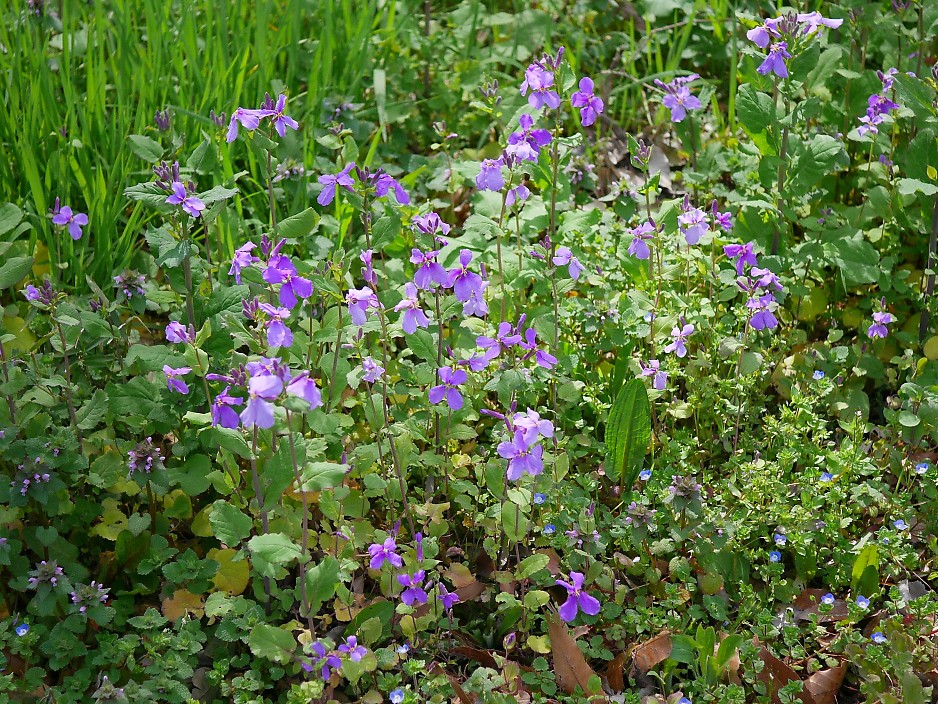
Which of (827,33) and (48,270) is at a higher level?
(827,33)

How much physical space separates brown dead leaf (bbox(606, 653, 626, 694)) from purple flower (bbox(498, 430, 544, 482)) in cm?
51

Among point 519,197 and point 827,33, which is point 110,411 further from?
point 827,33

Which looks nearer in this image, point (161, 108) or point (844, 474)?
point (844, 474)

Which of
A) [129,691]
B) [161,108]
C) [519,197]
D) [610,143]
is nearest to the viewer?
[129,691]

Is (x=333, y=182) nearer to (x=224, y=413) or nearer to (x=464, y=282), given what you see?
(x=464, y=282)

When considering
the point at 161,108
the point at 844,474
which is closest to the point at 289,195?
the point at 161,108

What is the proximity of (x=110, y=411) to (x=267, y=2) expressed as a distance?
1.74 meters

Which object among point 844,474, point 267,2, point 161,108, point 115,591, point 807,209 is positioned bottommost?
point 115,591

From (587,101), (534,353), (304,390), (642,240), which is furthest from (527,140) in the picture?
(304,390)

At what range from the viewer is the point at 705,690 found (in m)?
1.96

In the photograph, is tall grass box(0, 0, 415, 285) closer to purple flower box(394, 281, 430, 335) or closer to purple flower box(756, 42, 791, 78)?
purple flower box(394, 281, 430, 335)

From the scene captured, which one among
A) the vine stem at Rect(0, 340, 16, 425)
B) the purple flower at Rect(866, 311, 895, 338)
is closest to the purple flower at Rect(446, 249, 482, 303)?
the vine stem at Rect(0, 340, 16, 425)

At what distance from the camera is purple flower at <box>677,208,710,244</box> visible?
248 centimetres

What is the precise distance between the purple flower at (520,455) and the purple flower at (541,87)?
2.79ft
